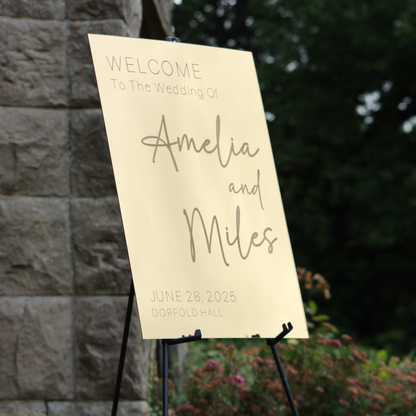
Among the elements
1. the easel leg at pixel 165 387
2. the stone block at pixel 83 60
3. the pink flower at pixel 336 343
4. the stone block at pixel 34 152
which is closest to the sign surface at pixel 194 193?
the easel leg at pixel 165 387

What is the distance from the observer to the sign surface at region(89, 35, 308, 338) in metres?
1.67

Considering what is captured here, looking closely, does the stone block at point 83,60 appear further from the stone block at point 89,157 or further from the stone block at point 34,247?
the stone block at point 34,247

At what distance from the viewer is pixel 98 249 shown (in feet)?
7.30

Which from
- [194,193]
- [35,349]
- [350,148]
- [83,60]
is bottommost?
[35,349]

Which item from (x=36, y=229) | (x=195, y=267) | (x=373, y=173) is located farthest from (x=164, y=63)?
(x=373, y=173)

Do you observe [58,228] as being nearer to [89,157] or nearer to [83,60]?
[89,157]

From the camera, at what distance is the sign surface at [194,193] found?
167cm

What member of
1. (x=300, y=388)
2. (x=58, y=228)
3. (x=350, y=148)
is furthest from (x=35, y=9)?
(x=350, y=148)

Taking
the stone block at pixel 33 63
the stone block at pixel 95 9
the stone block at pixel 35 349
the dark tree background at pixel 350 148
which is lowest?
the stone block at pixel 35 349

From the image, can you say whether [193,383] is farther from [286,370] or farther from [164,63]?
[164,63]

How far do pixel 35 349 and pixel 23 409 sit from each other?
243mm

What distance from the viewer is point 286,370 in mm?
2529

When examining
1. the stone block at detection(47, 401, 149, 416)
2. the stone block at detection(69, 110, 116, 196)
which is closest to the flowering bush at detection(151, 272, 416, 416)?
the stone block at detection(47, 401, 149, 416)

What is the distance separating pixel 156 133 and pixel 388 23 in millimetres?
6107
